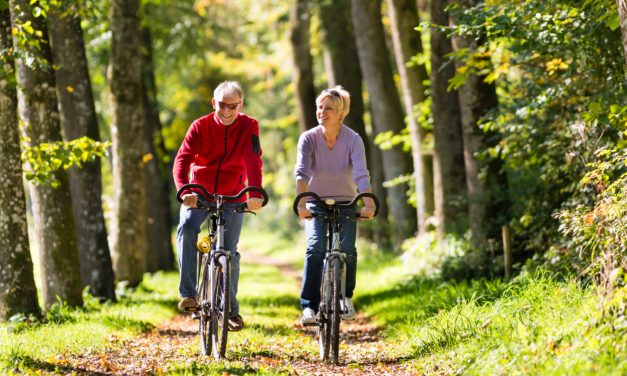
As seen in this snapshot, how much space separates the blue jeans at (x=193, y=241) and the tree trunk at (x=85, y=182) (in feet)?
17.1

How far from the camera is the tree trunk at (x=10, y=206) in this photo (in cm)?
915

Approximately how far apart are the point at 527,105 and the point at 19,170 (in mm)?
5506

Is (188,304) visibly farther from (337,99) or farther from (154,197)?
(154,197)

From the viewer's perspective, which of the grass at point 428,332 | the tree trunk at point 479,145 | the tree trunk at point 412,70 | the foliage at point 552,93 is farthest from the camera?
the tree trunk at point 412,70

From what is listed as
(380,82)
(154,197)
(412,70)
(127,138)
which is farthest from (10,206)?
(154,197)

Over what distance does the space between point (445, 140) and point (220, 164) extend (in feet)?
23.6

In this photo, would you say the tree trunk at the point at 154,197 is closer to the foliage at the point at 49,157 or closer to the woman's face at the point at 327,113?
the foliage at the point at 49,157

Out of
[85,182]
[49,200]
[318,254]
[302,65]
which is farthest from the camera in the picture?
[302,65]

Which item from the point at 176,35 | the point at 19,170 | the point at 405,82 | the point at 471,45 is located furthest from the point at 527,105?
the point at 176,35

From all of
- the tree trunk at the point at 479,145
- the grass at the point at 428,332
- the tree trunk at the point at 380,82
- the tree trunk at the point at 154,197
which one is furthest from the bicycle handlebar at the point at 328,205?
the tree trunk at the point at 154,197

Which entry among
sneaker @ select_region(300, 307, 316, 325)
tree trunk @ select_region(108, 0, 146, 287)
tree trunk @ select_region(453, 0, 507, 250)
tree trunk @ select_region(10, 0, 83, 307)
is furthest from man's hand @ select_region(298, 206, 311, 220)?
tree trunk @ select_region(108, 0, 146, 287)

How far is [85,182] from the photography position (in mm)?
12688

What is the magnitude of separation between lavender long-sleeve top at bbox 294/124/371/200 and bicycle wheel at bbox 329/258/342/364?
0.69 m

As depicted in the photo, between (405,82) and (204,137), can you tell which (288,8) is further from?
(204,137)
